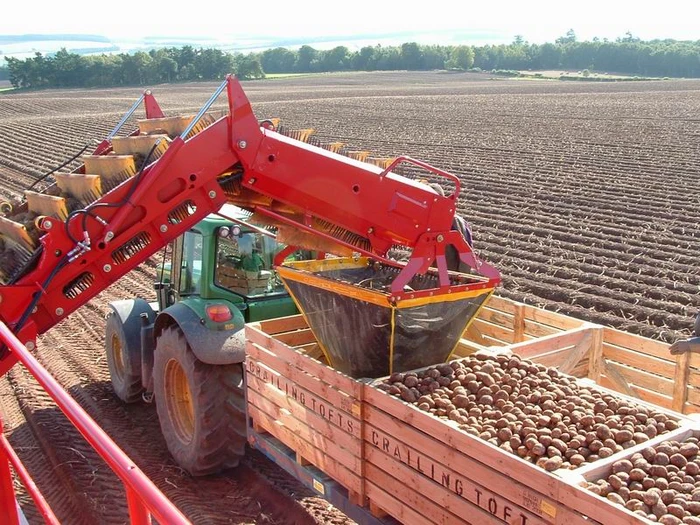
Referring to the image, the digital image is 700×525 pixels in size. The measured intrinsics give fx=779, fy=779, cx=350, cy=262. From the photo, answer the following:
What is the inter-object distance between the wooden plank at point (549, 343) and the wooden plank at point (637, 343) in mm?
183

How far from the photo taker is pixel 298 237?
541 cm

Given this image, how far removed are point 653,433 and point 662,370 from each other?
1285 millimetres

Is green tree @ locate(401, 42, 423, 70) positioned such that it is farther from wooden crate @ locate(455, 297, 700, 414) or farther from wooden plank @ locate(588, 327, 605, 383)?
wooden plank @ locate(588, 327, 605, 383)

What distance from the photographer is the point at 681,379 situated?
491 cm

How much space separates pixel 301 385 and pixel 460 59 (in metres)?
104

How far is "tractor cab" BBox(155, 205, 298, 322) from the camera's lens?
5.97 meters

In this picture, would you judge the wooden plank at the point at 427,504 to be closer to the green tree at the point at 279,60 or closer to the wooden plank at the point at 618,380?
the wooden plank at the point at 618,380

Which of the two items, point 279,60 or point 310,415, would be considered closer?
point 310,415

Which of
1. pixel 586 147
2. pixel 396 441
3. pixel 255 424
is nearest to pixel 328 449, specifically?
pixel 396 441

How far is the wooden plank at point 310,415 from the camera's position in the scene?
432 cm

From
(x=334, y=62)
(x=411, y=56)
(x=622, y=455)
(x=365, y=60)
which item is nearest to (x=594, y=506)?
(x=622, y=455)

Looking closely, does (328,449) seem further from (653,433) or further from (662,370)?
(662,370)

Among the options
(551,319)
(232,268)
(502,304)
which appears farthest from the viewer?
(232,268)

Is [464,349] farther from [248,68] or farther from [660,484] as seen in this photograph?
[248,68]
